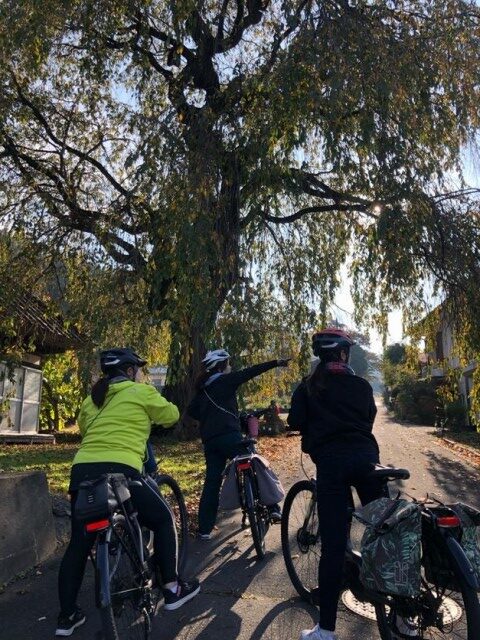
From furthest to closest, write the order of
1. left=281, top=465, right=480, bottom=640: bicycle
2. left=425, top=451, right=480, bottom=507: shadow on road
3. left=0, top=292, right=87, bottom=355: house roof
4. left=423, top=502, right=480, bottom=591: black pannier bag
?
left=0, top=292, right=87, bottom=355: house roof → left=425, top=451, right=480, bottom=507: shadow on road → left=423, top=502, right=480, bottom=591: black pannier bag → left=281, top=465, right=480, bottom=640: bicycle

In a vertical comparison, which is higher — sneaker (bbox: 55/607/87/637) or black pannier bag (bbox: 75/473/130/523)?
black pannier bag (bbox: 75/473/130/523)

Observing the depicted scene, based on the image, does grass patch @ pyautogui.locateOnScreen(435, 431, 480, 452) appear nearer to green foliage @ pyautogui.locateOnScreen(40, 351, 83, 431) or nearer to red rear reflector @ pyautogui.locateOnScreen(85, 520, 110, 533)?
green foliage @ pyautogui.locateOnScreen(40, 351, 83, 431)

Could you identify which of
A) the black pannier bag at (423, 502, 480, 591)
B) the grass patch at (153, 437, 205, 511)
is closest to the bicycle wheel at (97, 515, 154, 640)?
the black pannier bag at (423, 502, 480, 591)

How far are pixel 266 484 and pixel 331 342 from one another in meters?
2.15

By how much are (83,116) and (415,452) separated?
11.2 metres

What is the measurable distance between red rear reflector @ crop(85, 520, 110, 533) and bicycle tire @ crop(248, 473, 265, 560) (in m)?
2.24

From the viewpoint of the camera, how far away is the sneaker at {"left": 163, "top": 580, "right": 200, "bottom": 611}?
3746mm

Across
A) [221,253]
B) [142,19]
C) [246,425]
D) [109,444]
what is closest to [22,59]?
[142,19]

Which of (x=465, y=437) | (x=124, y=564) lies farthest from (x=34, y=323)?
(x=465, y=437)

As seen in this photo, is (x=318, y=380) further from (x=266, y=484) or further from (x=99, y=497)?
(x=266, y=484)

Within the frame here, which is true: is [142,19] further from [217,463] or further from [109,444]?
[109,444]

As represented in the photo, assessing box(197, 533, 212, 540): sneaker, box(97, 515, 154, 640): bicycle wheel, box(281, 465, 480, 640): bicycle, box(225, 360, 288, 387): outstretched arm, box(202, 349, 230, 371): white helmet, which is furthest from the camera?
box(197, 533, 212, 540): sneaker

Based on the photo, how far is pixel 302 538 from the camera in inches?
172

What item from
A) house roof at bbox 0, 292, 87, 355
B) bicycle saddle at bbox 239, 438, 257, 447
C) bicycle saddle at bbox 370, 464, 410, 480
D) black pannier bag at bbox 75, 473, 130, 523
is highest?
house roof at bbox 0, 292, 87, 355
